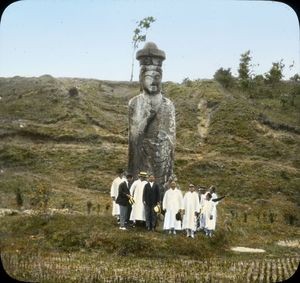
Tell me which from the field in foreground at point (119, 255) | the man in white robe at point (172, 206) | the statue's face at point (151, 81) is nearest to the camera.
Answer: the field in foreground at point (119, 255)

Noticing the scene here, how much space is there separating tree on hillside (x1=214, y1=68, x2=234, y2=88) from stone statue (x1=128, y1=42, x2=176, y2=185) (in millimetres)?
38836

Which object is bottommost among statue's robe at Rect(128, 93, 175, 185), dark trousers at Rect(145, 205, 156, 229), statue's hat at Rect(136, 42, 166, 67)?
dark trousers at Rect(145, 205, 156, 229)

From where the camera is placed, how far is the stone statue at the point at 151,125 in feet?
60.1

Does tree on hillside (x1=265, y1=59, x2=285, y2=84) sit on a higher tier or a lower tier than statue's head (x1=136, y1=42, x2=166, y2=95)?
higher

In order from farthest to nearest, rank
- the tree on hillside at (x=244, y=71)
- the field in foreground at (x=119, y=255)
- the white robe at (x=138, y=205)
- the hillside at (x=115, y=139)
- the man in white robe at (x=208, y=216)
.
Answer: the tree on hillside at (x=244, y=71) → the hillside at (x=115, y=139) → the man in white robe at (x=208, y=216) → the white robe at (x=138, y=205) → the field in foreground at (x=119, y=255)

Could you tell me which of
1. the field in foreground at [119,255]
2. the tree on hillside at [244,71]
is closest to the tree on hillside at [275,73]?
the tree on hillside at [244,71]

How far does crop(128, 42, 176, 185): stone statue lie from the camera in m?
18.3

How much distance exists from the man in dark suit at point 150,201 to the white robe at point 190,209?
1.05 m

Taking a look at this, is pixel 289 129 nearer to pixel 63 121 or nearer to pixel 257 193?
pixel 257 193

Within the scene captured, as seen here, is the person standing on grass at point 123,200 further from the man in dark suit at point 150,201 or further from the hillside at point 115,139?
the hillside at point 115,139

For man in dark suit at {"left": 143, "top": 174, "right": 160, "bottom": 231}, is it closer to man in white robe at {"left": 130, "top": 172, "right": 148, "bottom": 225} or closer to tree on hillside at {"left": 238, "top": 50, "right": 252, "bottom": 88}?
man in white robe at {"left": 130, "top": 172, "right": 148, "bottom": 225}

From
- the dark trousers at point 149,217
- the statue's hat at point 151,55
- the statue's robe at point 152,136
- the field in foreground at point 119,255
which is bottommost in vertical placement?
the field in foreground at point 119,255

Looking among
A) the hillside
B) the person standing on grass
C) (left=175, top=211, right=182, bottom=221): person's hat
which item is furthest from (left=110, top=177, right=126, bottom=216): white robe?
the hillside

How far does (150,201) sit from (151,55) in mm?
A: 4473
